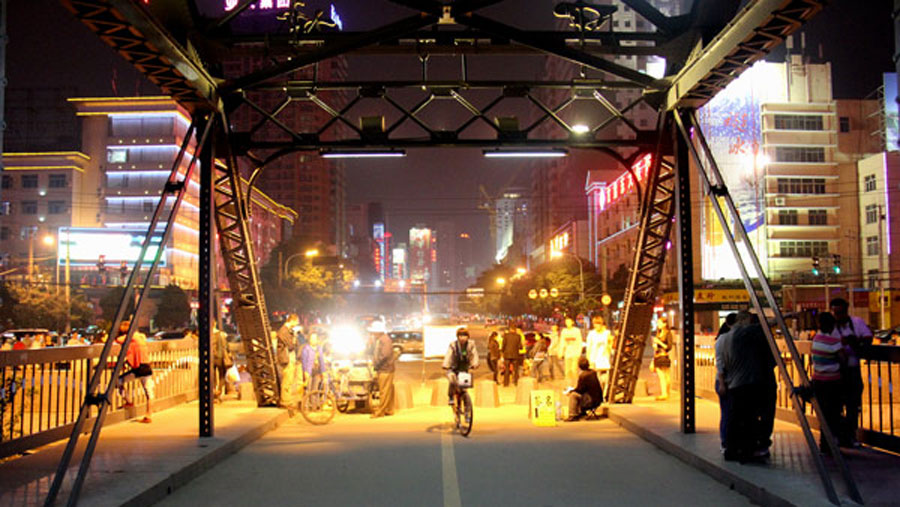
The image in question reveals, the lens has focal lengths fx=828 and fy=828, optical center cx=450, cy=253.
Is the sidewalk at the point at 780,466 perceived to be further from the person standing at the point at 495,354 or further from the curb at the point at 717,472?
the person standing at the point at 495,354

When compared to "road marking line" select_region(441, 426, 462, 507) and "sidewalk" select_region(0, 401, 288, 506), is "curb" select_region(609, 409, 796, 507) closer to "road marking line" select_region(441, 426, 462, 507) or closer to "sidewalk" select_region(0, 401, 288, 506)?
"road marking line" select_region(441, 426, 462, 507)

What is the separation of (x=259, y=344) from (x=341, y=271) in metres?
82.1

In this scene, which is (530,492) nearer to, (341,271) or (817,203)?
(817,203)

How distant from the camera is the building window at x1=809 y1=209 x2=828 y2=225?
7481 cm

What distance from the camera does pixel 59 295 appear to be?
6075 centimetres

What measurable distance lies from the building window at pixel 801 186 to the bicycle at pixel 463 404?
224 feet

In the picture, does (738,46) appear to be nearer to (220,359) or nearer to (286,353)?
(286,353)

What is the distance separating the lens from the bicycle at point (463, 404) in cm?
1366

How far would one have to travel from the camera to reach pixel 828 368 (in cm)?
1008

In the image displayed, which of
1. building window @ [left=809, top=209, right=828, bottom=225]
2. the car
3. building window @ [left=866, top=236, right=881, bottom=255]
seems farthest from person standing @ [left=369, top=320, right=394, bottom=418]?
building window @ [left=809, top=209, right=828, bottom=225]

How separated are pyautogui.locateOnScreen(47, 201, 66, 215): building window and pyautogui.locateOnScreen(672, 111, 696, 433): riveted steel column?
9095 centimetres

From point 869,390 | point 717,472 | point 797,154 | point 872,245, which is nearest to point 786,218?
point 797,154

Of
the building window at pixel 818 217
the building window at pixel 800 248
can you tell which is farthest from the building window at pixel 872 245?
the building window at pixel 818 217

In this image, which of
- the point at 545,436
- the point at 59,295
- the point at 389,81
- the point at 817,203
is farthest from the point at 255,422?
the point at 817,203
